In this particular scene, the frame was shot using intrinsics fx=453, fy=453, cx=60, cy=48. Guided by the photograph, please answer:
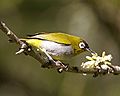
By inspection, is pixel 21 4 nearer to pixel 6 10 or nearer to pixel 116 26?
pixel 6 10

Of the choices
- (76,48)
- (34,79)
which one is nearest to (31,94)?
(34,79)

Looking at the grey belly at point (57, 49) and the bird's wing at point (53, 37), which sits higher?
the bird's wing at point (53, 37)

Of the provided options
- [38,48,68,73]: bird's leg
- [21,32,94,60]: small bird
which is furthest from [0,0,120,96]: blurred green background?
[38,48,68,73]: bird's leg

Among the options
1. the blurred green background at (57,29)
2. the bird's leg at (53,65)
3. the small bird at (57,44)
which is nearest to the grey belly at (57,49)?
the small bird at (57,44)

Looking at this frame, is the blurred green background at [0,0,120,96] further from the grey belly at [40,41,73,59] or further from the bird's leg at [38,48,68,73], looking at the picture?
the bird's leg at [38,48,68,73]

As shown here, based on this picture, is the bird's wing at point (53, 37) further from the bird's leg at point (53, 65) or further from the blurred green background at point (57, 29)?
the blurred green background at point (57, 29)
